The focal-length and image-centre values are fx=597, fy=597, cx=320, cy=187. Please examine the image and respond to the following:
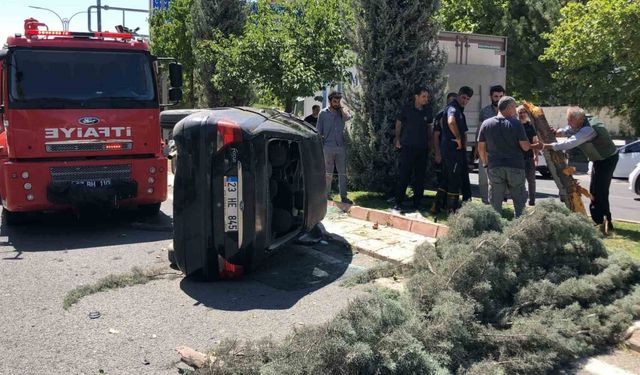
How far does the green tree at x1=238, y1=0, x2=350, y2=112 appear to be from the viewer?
35.7 feet

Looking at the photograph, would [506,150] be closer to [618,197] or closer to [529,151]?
[529,151]

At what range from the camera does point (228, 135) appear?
18.3 feet

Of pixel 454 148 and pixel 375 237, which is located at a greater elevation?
pixel 454 148

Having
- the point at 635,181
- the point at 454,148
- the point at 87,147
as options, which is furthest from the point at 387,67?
the point at 635,181

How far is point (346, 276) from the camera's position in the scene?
6.13 metres

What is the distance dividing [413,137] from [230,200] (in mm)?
3962

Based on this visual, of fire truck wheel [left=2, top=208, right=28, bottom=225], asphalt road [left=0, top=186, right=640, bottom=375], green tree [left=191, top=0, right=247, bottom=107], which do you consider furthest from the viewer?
green tree [left=191, top=0, right=247, bottom=107]

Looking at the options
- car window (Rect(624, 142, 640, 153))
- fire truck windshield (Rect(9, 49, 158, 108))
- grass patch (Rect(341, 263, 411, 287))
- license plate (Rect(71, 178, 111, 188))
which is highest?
fire truck windshield (Rect(9, 49, 158, 108))

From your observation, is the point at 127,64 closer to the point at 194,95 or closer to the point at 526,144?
the point at 526,144

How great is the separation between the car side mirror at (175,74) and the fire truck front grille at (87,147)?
1.31m

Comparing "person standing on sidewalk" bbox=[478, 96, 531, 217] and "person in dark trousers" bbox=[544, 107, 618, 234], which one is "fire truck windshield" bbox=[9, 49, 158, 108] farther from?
"person in dark trousers" bbox=[544, 107, 618, 234]

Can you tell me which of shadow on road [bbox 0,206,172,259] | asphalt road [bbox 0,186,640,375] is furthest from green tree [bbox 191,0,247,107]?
asphalt road [bbox 0,186,640,375]

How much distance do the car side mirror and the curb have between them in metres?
3.03

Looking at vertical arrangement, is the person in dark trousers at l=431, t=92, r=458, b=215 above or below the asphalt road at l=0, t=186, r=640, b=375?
above
